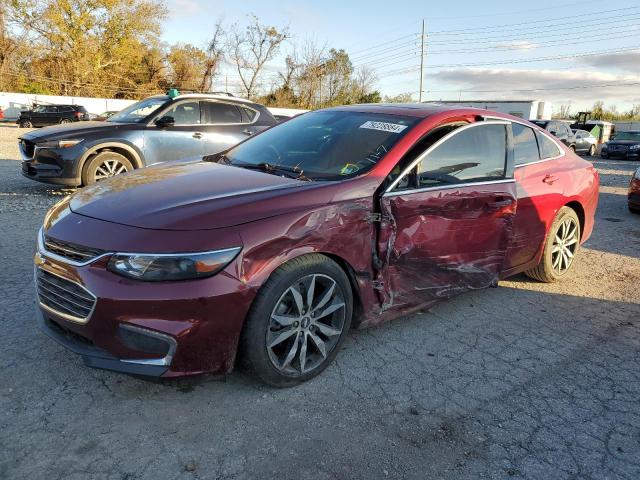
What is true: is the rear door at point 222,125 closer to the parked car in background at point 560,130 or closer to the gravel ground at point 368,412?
the gravel ground at point 368,412

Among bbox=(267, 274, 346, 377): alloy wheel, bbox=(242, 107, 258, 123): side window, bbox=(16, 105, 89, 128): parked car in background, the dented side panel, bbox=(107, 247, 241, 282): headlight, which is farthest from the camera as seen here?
bbox=(16, 105, 89, 128): parked car in background

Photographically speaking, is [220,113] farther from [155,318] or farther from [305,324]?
[155,318]

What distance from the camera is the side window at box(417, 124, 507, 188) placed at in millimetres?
3477

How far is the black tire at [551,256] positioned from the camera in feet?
15.5

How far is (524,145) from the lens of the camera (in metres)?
4.38

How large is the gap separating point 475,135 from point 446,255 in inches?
39.7

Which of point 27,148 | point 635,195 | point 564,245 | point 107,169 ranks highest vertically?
point 27,148

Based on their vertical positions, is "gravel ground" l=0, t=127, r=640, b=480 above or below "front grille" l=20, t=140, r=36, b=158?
below

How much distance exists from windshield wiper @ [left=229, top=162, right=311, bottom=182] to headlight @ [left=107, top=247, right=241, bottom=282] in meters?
1.01

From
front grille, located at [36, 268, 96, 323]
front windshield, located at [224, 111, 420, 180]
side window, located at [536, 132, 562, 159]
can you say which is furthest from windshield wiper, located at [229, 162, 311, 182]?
side window, located at [536, 132, 562, 159]

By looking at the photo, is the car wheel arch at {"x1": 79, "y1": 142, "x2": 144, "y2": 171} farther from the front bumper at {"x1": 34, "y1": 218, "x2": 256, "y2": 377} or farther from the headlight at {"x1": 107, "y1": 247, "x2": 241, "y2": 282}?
the headlight at {"x1": 107, "y1": 247, "x2": 241, "y2": 282}

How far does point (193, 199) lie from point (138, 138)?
5.64 meters

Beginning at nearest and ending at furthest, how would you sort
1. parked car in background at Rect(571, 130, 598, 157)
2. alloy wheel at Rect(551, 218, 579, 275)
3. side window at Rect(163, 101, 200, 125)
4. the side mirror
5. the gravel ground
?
1. the gravel ground
2. alloy wheel at Rect(551, 218, 579, 275)
3. the side mirror
4. side window at Rect(163, 101, 200, 125)
5. parked car in background at Rect(571, 130, 598, 157)

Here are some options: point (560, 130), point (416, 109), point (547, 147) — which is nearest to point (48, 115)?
point (560, 130)
